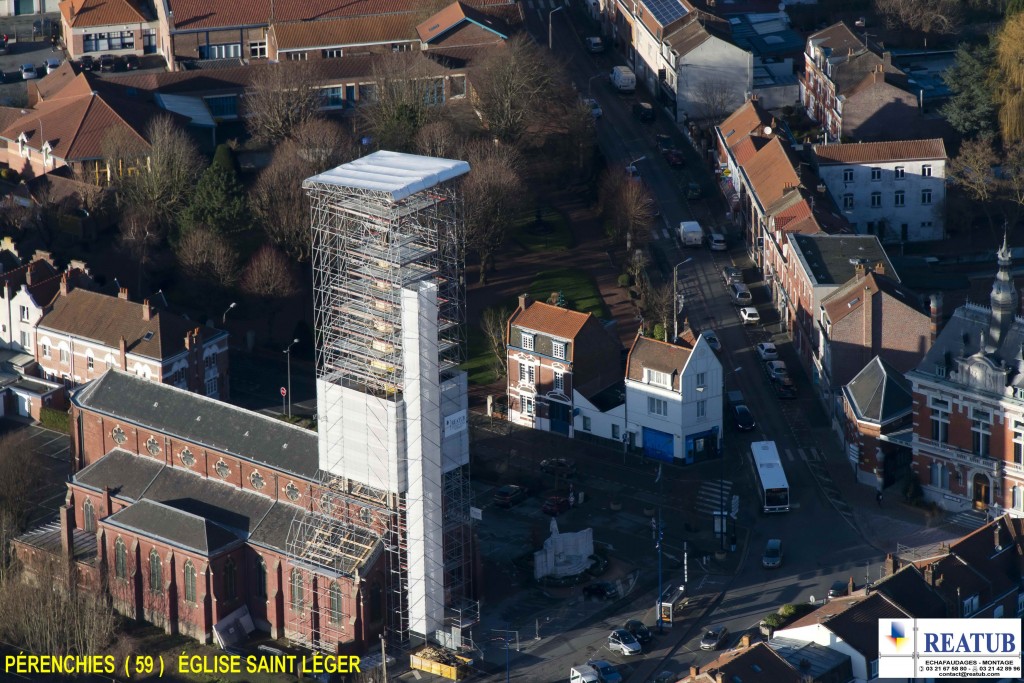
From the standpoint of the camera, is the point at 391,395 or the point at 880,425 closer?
the point at 391,395

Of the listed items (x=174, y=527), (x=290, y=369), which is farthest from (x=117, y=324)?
(x=174, y=527)

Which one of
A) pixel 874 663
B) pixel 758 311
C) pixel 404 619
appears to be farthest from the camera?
pixel 758 311

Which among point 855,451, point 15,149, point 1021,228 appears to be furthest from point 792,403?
point 15,149

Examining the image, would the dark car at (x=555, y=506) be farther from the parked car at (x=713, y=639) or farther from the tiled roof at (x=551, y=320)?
the parked car at (x=713, y=639)

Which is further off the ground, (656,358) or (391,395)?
(391,395)

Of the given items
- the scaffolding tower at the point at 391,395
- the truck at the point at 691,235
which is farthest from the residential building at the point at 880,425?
the truck at the point at 691,235

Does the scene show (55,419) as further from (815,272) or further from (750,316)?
(815,272)

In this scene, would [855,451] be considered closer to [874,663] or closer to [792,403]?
[792,403]
